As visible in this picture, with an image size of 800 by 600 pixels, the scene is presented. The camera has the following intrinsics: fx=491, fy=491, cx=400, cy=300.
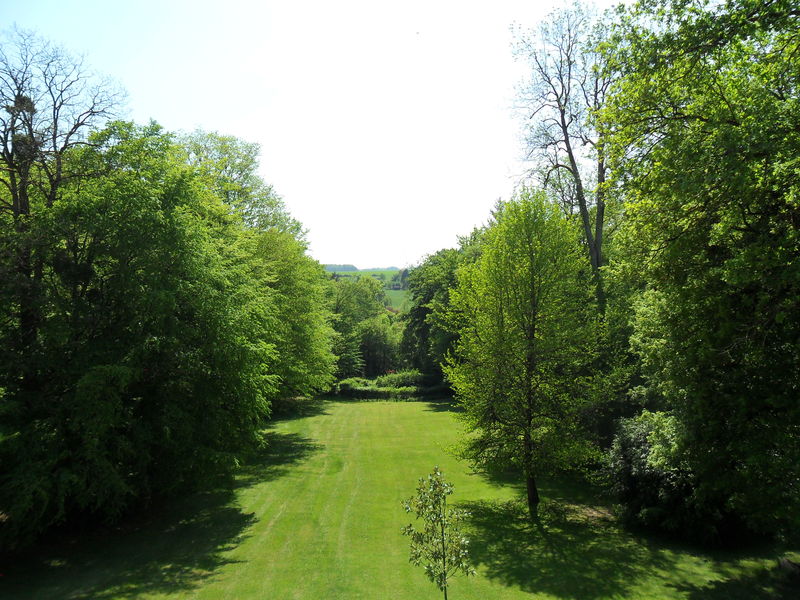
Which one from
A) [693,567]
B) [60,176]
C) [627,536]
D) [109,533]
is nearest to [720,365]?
[693,567]

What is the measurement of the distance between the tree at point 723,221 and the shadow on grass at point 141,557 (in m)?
11.9

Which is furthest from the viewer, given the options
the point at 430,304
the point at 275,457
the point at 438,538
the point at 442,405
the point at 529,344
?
the point at 442,405

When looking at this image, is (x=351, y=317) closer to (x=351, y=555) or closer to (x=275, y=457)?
(x=275, y=457)

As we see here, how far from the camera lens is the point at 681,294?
1097cm

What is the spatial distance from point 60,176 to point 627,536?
20.3m

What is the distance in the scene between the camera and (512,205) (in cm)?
1652

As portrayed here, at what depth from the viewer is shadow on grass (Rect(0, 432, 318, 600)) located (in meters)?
10.7

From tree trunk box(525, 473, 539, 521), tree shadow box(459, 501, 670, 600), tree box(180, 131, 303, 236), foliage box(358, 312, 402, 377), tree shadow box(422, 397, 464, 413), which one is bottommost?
tree shadow box(459, 501, 670, 600)

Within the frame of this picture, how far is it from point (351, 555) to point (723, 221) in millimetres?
11439

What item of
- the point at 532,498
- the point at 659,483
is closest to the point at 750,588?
the point at 659,483

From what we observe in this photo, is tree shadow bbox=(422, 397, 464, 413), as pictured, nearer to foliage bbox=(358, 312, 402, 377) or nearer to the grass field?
the grass field

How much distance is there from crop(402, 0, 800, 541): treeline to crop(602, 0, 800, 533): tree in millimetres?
39

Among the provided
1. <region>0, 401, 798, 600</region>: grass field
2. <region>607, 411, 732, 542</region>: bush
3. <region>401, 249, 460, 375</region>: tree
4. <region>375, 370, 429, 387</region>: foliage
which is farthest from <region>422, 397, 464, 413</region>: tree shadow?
<region>607, 411, 732, 542</region>: bush

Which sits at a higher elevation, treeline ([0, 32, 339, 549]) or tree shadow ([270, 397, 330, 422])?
treeline ([0, 32, 339, 549])
